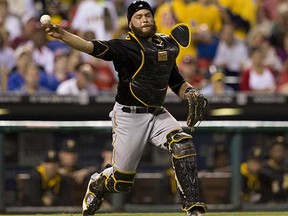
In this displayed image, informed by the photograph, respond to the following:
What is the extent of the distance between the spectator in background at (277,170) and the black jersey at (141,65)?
3093mm

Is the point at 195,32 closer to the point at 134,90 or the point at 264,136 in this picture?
the point at 264,136

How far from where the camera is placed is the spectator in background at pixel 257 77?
Answer: 12281 mm

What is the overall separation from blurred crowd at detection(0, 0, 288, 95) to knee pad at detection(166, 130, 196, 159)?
4.22m

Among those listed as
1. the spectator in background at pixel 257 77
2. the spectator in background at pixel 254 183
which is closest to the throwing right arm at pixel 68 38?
the spectator in background at pixel 254 183

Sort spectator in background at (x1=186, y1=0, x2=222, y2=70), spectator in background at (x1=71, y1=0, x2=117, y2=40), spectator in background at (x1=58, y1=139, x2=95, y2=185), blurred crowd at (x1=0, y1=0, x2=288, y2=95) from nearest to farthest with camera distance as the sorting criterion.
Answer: spectator in background at (x1=58, y1=139, x2=95, y2=185) → blurred crowd at (x1=0, y1=0, x2=288, y2=95) → spectator in background at (x1=186, y1=0, x2=222, y2=70) → spectator in background at (x1=71, y1=0, x2=117, y2=40)

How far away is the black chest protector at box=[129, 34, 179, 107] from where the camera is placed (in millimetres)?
6867

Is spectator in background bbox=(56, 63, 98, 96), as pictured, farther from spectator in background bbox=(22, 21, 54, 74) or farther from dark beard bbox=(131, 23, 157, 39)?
dark beard bbox=(131, 23, 157, 39)

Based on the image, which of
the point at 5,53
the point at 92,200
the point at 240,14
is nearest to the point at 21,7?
the point at 5,53

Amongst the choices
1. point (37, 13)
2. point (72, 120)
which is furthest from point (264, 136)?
point (37, 13)

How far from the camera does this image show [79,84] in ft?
37.3

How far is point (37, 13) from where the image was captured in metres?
13.5

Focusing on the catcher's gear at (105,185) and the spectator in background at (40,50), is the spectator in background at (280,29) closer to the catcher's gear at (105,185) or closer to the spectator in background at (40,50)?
the spectator in background at (40,50)

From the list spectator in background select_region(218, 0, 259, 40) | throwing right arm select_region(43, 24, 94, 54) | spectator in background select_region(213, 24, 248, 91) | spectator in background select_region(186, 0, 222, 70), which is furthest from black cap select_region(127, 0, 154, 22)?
spectator in background select_region(218, 0, 259, 40)

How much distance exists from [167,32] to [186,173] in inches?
242
